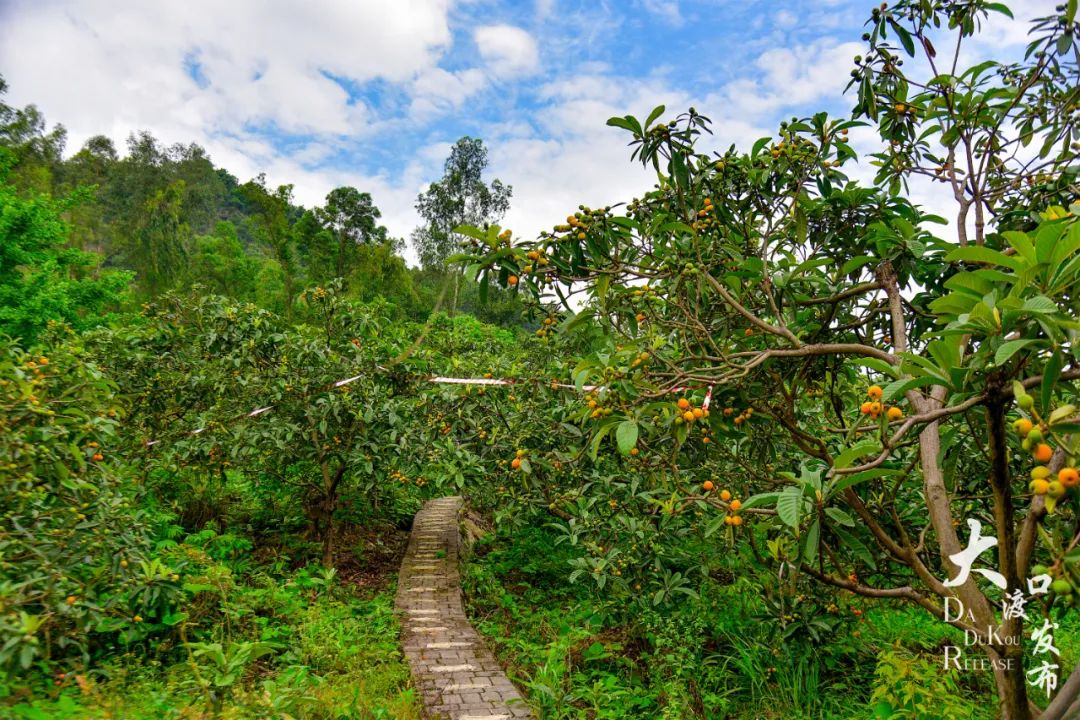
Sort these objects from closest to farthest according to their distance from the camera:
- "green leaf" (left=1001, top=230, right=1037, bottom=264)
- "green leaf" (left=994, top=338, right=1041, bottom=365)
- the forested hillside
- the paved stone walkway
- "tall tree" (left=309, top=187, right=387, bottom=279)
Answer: "green leaf" (left=994, top=338, right=1041, bottom=365)
"green leaf" (left=1001, top=230, right=1037, bottom=264)
the paved stone walkway
the forested hillside
"tall tree" (left=309, top=187, right=387, bottom=279)

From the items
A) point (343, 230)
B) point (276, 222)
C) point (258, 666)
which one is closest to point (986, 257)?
point (258, 666)

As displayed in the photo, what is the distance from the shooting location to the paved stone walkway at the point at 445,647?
318cm

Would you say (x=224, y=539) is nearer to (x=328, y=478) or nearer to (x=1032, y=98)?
(x=328, y=478)

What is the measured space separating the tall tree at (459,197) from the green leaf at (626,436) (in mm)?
20432

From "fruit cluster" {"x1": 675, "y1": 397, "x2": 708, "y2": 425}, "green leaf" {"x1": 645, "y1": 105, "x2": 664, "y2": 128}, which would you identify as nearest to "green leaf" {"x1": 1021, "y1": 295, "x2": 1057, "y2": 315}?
"fruit cluster" {"x1": 675, "y1": 397, "x2": 708, "y2": 425}

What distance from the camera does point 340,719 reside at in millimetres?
2771

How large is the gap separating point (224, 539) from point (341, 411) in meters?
1.45

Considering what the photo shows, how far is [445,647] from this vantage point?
399 cm

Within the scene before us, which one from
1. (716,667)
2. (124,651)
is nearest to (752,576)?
(716,667)

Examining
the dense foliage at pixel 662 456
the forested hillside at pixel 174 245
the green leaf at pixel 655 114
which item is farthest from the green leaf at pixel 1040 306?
the forested hillside at pixel 174 245

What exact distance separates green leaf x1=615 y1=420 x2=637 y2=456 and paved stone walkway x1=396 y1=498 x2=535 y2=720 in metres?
2.08

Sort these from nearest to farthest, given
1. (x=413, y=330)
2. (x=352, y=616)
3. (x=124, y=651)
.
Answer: (x=124, y=651) < (x=352, y=616) < (x=413, y=330)

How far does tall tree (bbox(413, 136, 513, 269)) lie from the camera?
71.6 feet

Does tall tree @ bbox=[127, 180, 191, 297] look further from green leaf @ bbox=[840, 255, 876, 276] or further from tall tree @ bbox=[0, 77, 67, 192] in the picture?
green leaf @ bbox=[840, 255, 876, 276]
